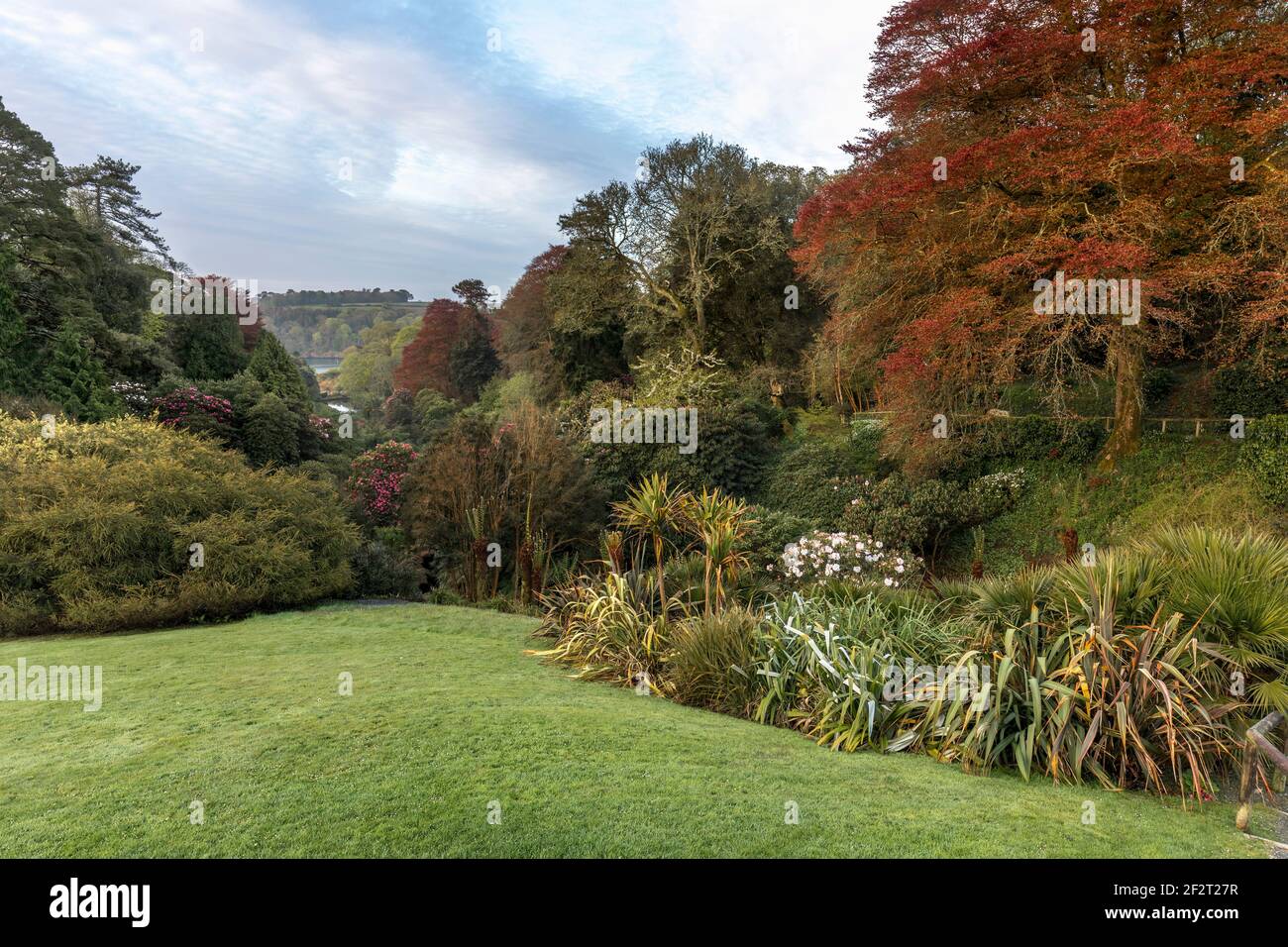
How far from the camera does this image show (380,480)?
16.9 metres

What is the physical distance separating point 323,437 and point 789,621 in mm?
16862

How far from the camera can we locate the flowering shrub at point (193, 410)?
15703 mm

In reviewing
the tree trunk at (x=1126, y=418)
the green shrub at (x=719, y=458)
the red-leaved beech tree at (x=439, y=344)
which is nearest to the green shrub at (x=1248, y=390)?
the tree trunk at (x=1126, y=418)

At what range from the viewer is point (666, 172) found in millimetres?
21453

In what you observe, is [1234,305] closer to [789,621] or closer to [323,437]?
[789,621]

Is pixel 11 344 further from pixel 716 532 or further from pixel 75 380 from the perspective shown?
pixel 716 532

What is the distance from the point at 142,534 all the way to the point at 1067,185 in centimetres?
1450

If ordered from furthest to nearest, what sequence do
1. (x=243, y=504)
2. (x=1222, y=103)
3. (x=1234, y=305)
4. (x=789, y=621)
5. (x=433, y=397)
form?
1. (x=433, y=397)
2. (x=1234, y=305)
3. (x=1222, y=103)
4. (x=243, y=504)
5. (x=789, y=621)

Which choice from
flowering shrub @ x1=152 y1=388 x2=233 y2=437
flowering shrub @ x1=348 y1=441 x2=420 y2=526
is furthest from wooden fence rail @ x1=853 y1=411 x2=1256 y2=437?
flowering shrub @ x1=152 y1=388 x2=233 y2=437

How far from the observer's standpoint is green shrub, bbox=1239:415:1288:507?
10516 millimetres

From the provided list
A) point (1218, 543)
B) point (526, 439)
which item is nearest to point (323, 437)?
point (526, 439)

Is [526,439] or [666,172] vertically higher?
[666,172]

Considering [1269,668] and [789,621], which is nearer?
[1269,668]
